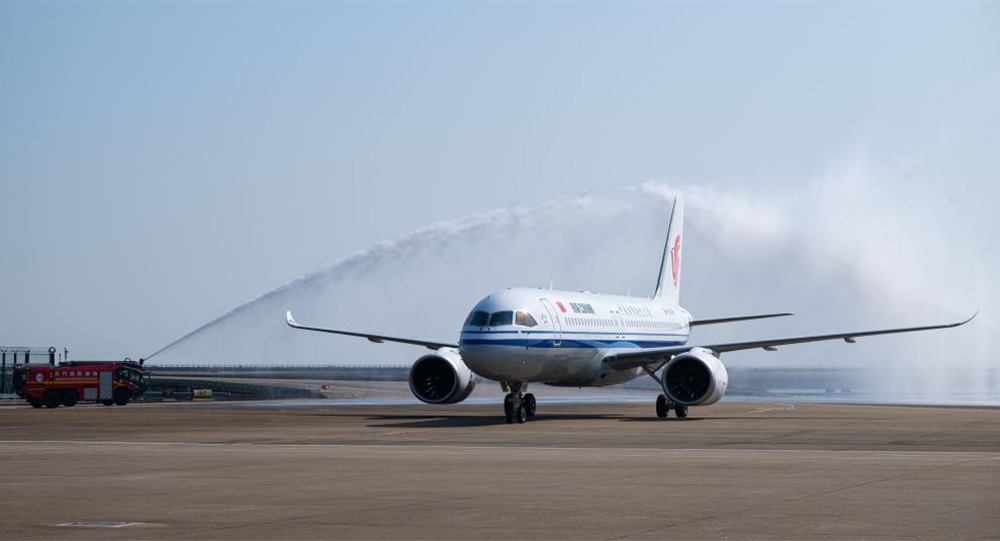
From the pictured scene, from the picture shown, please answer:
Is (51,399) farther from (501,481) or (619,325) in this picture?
(501,481)

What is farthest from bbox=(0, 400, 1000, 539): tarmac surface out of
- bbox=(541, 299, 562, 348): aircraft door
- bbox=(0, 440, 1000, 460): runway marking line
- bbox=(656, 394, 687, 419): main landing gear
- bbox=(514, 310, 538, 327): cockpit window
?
bbox=(656, 394, 687, 419): main landing gear

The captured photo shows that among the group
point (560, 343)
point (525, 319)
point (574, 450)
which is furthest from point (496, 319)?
point (574, 450)

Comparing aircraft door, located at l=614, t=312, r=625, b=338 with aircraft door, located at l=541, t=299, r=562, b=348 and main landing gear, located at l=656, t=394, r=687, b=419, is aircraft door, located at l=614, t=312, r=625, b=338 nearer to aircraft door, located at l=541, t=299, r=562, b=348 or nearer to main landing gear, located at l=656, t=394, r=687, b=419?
main landing gear, located at l=656, t=394, r=687, b=419

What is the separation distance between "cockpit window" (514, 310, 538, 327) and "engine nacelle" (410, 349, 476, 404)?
3341 mm

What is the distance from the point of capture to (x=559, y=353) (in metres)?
39.6

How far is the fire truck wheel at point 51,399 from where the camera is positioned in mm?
52812

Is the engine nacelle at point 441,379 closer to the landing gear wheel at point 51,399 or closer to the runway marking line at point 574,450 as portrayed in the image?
the runway marking line at point 574,450

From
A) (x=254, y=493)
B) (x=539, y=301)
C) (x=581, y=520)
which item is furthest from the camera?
(x=539, y=301)

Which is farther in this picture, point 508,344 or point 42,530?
point 508,344

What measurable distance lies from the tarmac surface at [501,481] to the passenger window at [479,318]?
3.27 meters

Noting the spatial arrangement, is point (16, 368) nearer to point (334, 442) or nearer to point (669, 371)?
point (669, 371)

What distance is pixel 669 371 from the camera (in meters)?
40.8

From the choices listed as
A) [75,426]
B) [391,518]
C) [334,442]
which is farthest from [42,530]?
[75,426]

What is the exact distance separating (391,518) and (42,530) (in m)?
3.50
